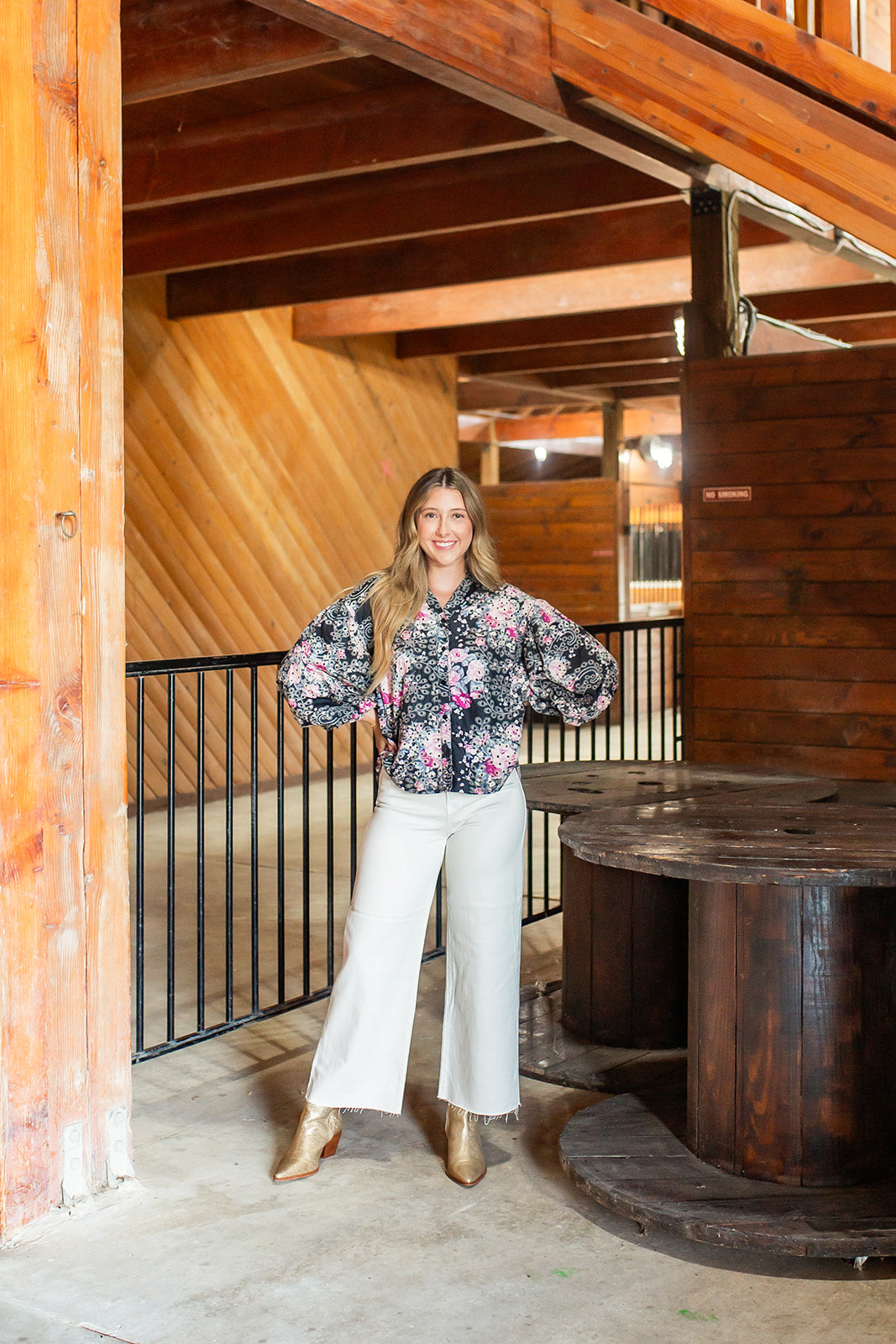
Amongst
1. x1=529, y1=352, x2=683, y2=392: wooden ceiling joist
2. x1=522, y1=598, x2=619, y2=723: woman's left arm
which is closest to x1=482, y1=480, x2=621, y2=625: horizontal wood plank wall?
x1=529, y1=352, x2=683, y2=392: wooden ceiling joist

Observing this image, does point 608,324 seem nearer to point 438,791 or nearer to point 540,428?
point 540,428

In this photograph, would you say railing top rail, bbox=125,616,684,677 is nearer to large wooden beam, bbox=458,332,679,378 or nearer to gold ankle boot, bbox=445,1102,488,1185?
gold ankle boot, bbox=445,1102,488,1185

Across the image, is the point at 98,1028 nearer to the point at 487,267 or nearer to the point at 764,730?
the point at 764,730

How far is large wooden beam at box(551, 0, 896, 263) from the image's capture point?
3789 millimetres

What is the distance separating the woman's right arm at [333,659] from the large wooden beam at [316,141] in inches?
102

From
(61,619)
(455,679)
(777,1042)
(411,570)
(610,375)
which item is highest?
(610,375)

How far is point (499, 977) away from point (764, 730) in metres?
2.48

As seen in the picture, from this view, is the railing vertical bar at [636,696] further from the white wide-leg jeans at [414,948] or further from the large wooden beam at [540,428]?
the large wooden beam at [540,428]

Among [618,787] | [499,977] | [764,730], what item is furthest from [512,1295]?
[764,730]

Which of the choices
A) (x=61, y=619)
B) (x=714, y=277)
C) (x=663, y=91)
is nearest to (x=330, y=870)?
(x=61, y=619)

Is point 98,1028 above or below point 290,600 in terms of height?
below

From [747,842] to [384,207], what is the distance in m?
4.23

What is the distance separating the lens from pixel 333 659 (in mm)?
2887

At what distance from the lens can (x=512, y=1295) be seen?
2.36 metres
